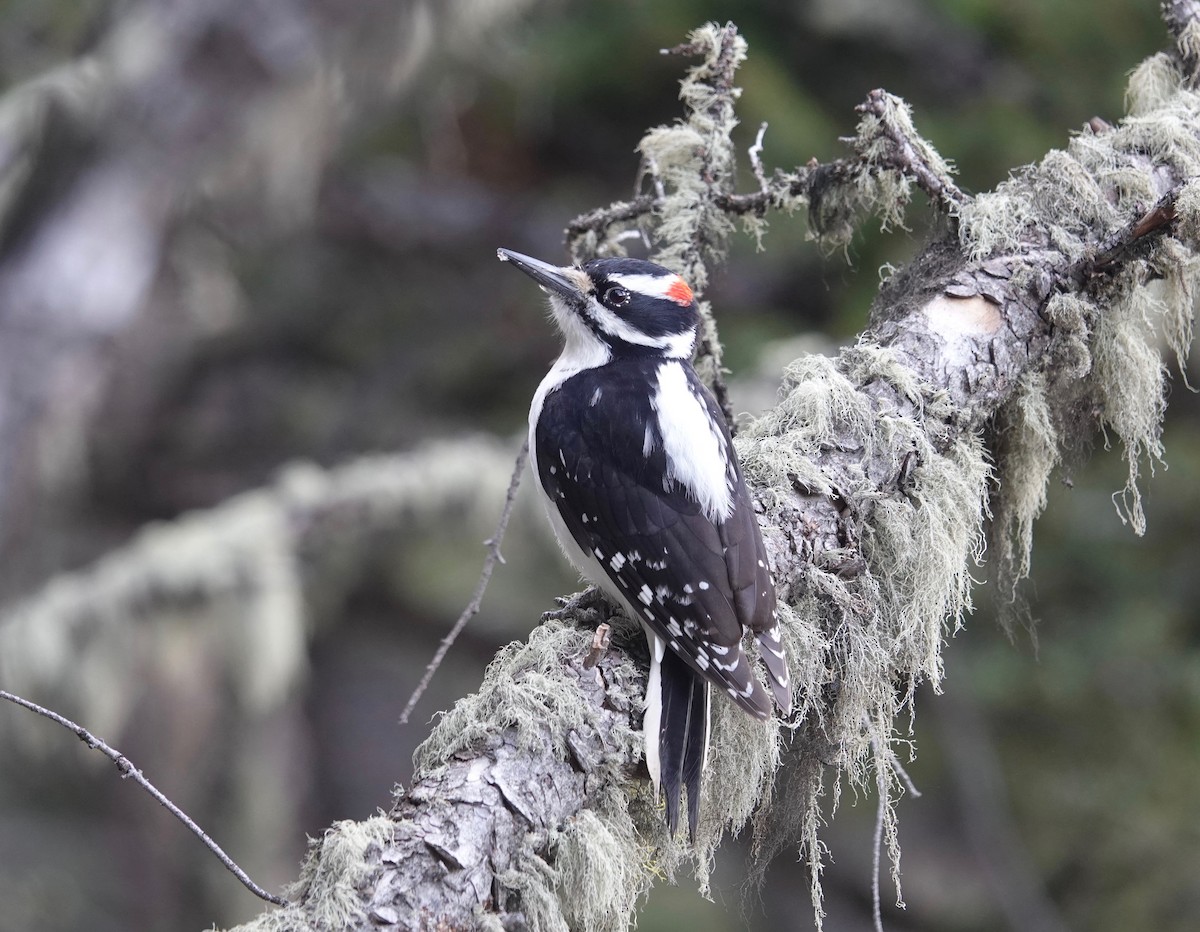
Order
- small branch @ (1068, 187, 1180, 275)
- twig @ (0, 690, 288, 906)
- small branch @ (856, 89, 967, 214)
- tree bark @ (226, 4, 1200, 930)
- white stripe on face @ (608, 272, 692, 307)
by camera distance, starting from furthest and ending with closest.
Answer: white stripe on face @ (608, 272, 692, 307) → small branch @ (856, 89, 967, 214) → small branch @ (1068, 187, 1180, 275) → tree bark @ (226, 4, 1200, 930) → twig @ (0, 690, 288, 906)

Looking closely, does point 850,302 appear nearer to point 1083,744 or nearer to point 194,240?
point 1083,744

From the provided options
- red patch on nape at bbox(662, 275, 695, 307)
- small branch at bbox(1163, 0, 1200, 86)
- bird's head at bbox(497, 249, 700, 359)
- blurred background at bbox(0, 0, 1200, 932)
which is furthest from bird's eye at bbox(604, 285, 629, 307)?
small branch at bbox(1163, 0, 1200, 86)

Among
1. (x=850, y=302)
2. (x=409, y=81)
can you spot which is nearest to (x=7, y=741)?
(x=409, y=81)

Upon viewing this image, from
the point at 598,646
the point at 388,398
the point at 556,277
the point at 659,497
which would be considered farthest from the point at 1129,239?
the point at 388,398

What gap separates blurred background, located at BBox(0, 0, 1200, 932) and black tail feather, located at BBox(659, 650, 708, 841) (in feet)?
4.64

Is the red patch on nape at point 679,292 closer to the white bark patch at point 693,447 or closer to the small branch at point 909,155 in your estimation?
the white bark patch at point 693,447

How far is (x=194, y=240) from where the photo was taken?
560 cm

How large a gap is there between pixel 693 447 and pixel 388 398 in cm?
455

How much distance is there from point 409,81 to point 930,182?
3.56 meters

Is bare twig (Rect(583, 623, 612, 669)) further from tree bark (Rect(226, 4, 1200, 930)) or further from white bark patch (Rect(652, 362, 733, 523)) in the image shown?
white bark patch (Rect(652, 362, 733, 523))

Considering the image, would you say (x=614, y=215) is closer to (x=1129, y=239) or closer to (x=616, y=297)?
(x=616, y=297)

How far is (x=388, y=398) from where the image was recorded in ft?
22.7

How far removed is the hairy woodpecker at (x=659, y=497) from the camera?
2270 mm

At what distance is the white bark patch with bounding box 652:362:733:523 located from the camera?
2.53m
